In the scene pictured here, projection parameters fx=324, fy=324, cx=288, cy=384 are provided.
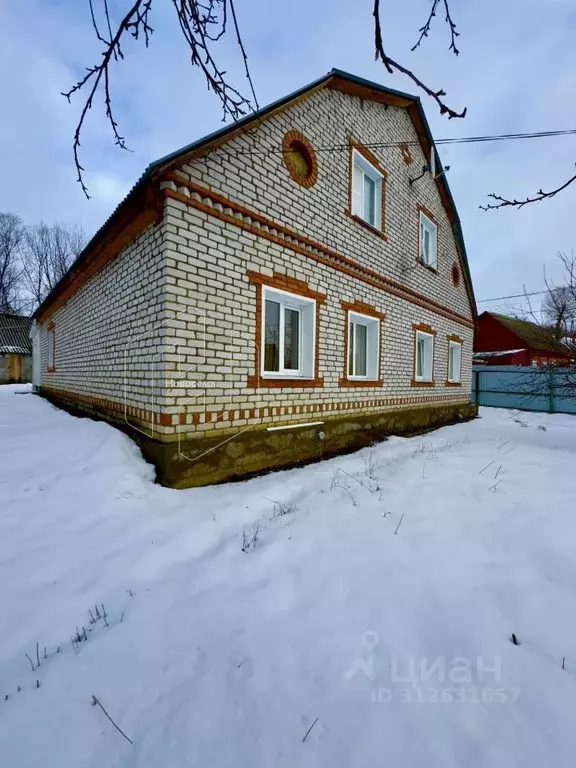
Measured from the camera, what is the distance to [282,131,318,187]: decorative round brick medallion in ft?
15.4

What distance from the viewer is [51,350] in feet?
31.1

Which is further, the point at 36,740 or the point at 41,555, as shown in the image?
the point at 41,555

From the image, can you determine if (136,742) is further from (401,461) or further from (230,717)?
(401,461)

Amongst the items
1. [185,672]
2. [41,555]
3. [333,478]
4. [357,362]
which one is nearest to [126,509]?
[41,555]

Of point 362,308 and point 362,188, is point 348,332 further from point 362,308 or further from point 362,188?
point 362,188

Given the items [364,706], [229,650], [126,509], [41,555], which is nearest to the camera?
[364,706]

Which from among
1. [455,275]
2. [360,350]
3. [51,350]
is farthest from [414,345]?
[51,350]

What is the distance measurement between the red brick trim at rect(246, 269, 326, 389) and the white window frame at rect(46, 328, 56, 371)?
770 cm

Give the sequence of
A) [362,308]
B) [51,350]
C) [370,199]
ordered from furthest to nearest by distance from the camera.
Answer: [51,350] < [370,199] < [362,308]

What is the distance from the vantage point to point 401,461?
16.6 ft

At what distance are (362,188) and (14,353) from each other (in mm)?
25114

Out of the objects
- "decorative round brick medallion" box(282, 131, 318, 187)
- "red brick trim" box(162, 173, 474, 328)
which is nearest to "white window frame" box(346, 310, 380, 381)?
"red brick trim" box(162, 173, 474, 328)

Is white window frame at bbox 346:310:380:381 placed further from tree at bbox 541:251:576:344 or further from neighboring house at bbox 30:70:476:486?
tree at bbox 541:251:576:344

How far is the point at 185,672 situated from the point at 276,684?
437 millimetres
